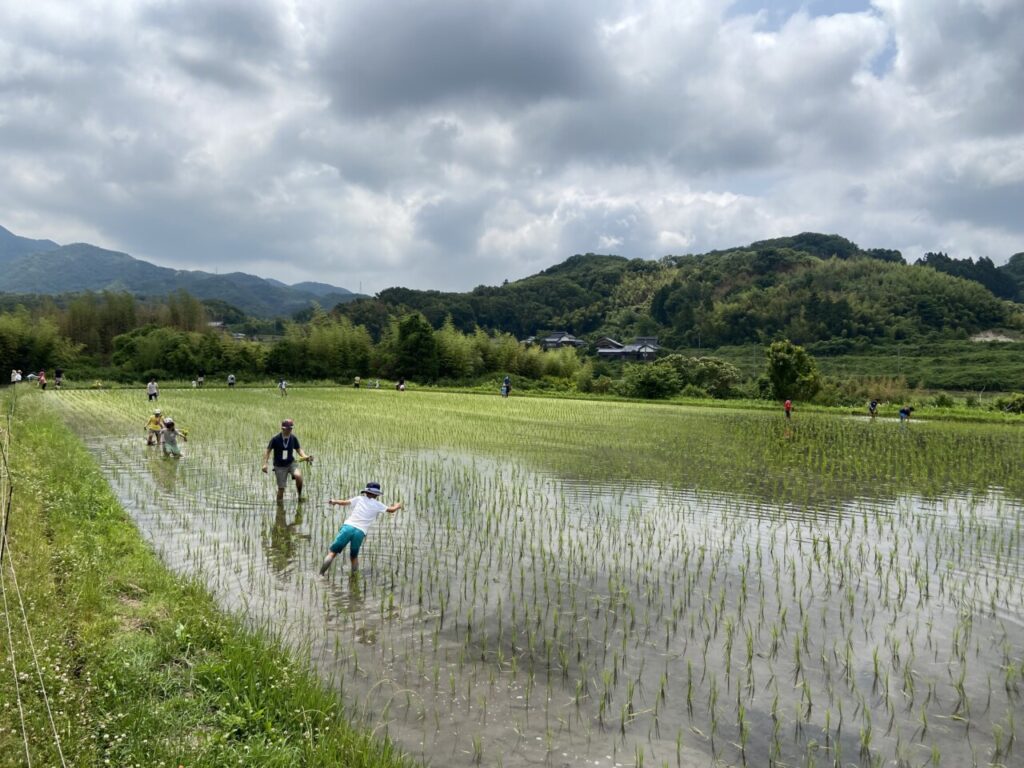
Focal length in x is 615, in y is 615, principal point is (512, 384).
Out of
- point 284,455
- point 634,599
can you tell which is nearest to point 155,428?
point 284,455

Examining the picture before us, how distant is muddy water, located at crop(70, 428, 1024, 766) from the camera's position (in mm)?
4301

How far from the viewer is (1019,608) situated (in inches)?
260

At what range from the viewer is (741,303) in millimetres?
102938

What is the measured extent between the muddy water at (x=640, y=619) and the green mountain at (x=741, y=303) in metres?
83.6

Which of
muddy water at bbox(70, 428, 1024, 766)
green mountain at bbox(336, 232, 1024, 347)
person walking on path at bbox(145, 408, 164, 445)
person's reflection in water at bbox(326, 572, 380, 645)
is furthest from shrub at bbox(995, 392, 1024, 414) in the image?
green mountain at bbox(336, 232, 1024, 347)

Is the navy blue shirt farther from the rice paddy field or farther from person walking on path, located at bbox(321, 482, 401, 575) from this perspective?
person walking on path, located at bbox(321, 482, 401, 575)

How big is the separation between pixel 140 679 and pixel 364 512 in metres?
3.19

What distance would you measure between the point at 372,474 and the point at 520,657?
27.5ft

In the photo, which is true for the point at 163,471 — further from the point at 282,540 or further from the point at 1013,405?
the point at 1013,405

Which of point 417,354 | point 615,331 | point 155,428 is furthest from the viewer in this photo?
point 615,331

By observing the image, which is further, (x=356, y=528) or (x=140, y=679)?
(x=356, y=528)

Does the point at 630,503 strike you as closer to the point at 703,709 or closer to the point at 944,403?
the point at 703,709

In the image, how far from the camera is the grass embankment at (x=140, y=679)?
359cm

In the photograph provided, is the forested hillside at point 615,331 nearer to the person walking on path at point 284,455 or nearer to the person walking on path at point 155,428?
the person walking on path at point 155,428
